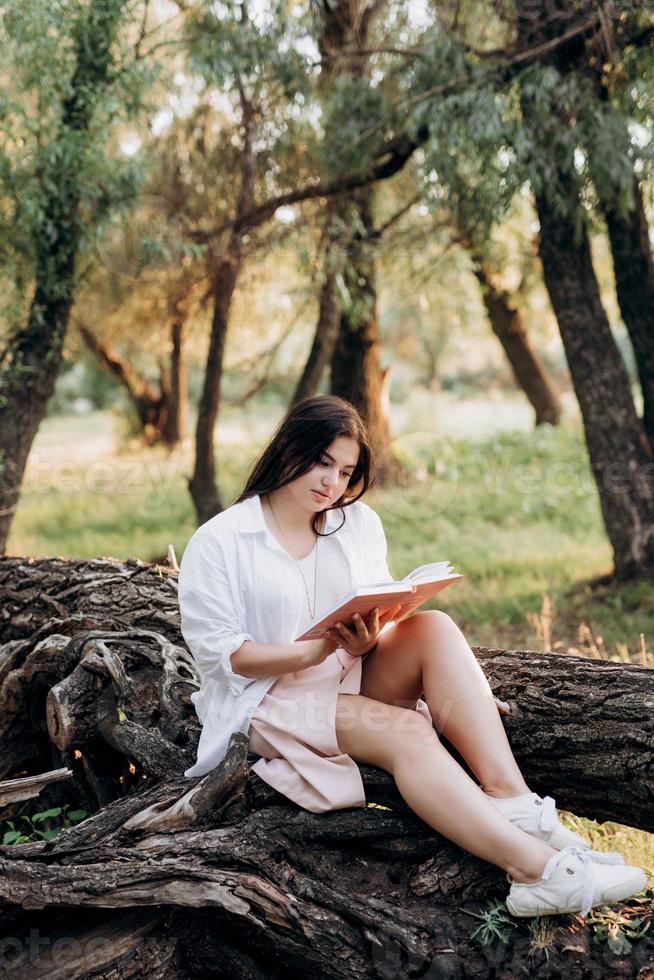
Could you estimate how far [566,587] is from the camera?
7754 mm

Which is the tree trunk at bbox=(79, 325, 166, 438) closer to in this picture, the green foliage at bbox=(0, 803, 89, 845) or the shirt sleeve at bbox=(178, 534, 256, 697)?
the green foliage at bbox=(0, 803, 89, 845)

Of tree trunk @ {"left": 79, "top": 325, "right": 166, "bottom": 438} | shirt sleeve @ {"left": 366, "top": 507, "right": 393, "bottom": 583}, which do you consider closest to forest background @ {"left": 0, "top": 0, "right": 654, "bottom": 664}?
tree trunk @ {"left": 79, "top": 325, "right": 166, "bottom": 438}

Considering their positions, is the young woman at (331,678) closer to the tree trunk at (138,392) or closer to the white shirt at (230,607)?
the white shirt at (230,607)

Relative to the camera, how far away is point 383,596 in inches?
108

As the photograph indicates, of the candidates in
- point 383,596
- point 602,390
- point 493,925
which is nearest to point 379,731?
point 383,596

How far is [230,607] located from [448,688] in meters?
0.71

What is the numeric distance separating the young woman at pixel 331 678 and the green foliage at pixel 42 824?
2.90ft

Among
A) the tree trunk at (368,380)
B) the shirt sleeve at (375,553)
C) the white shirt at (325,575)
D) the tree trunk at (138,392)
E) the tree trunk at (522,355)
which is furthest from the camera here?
the tree trunk at (138,392)

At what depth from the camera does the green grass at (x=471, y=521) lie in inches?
276

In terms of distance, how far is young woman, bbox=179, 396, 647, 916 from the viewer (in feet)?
9.02

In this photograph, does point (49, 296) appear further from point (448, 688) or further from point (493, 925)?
point (493, 925)

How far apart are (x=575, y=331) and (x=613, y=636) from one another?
7.23 feet

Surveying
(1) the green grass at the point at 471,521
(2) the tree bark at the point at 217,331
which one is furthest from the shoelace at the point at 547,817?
(2) the tree bark at the point at 217,331

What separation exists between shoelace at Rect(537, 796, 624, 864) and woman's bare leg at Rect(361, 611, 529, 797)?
0.34ft
